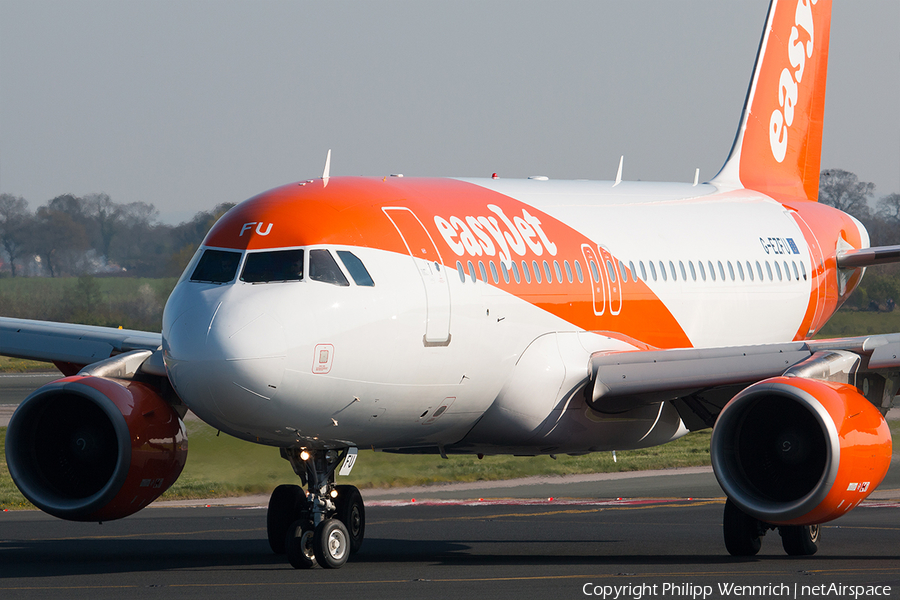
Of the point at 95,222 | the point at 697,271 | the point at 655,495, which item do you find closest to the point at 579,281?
the point at 697,271

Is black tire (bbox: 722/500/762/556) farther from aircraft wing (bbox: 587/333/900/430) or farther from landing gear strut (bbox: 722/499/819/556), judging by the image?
aircraft wing (bbox: 587/333/900/430)

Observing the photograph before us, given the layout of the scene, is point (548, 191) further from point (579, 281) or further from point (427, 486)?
point (427, 486)

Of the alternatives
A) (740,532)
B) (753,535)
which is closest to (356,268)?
(740,532)

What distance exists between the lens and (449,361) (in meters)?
15.4

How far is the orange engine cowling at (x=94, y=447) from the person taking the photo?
54.7ft

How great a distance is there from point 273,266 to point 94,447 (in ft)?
15.0

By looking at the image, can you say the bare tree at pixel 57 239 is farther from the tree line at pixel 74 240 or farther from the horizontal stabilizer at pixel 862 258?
the horizontal stabilizer at pixel 862 258

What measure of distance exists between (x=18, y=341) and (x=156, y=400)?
3457mm

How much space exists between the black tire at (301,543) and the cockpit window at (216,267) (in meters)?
3.00

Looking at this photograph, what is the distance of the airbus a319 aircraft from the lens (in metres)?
14.1

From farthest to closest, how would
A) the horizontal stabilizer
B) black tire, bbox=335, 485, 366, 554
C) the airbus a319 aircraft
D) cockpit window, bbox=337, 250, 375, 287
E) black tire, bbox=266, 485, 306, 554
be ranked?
the horizontal stabilizer
black tire, bbox=266, 485, 306, 554
black tire, bbox=335, 485, 366, 554
cockpit window, bbox=337, 250, 375, 287
the airbus a319 aircraft

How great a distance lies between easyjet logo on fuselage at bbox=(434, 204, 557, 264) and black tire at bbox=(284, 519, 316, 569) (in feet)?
11.6

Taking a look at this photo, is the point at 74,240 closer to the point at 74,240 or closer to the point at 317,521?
the point at 74,240

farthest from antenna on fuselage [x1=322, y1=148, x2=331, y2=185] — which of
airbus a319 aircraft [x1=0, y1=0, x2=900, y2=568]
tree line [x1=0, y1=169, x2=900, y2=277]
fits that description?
tree line [x1=0, y1=169, x2=900, y2=277]
